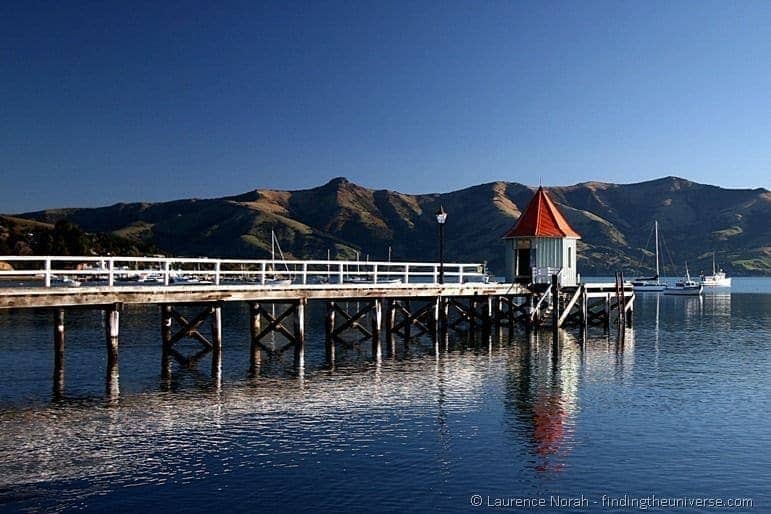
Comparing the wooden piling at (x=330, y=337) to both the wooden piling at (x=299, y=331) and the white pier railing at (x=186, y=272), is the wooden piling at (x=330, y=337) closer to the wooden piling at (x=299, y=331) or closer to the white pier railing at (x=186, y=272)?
the wooden piling at (x=299, y=331)

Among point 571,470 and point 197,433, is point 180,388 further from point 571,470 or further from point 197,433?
point 571,470

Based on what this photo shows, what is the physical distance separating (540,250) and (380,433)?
31.9 metres

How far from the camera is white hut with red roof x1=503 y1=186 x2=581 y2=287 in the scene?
5175cm

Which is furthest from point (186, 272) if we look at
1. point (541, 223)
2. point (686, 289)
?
point (686, 289)

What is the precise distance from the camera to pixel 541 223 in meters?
52.8

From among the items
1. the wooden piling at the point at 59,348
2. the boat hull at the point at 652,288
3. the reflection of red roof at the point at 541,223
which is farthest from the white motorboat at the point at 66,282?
the boat hull at the point at 652,288

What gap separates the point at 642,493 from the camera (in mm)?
17344

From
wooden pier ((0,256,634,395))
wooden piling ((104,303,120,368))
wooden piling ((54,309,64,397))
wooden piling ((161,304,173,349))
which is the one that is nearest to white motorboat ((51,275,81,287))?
wooden pier ((0,256,634,395))

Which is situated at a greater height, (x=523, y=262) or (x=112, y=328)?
(x=523, y=262)

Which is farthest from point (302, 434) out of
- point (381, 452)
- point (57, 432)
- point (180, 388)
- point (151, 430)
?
point (180, 388)

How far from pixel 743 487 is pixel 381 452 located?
844 cm

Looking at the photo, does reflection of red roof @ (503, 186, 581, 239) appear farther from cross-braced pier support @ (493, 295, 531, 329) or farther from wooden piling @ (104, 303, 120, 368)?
Answer: wooden piling @ (104, 303, 120, 368)

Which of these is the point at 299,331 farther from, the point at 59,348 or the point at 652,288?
the point at 652,288

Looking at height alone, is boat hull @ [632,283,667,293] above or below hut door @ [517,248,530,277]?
below
